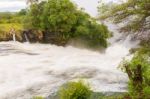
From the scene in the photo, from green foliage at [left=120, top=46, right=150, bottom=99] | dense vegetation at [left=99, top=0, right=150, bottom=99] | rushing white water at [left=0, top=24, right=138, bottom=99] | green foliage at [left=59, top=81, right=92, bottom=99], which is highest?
dense vegetation at [left=99, top=0, right=150, bottom=99]

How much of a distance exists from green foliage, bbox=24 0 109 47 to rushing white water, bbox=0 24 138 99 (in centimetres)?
539

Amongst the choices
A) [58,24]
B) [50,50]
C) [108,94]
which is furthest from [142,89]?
[58,24]

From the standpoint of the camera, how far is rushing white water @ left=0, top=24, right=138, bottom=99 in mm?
25109

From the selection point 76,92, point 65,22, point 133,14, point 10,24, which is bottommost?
point 76,92

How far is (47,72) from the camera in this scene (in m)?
29.3

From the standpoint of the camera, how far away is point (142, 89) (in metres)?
16.6

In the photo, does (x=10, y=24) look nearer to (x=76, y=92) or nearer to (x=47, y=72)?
(x=47, y=72)

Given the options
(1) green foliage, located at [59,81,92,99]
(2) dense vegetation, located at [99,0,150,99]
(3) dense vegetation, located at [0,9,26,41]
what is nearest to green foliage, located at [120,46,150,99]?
(2) dense vegetation, located at [99,0,150,99]

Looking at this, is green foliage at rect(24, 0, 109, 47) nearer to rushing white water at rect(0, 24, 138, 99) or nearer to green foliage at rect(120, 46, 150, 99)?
rushing white water at rect(0, 24, 138, 99)

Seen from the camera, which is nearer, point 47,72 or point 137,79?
point 137,79

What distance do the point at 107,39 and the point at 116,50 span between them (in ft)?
9.82

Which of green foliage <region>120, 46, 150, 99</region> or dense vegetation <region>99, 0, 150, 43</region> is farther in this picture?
dense vegetation <region>99, 0, 150, 43</region>

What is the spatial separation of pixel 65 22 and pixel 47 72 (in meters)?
15.2

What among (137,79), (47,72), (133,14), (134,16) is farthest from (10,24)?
(137,79)
